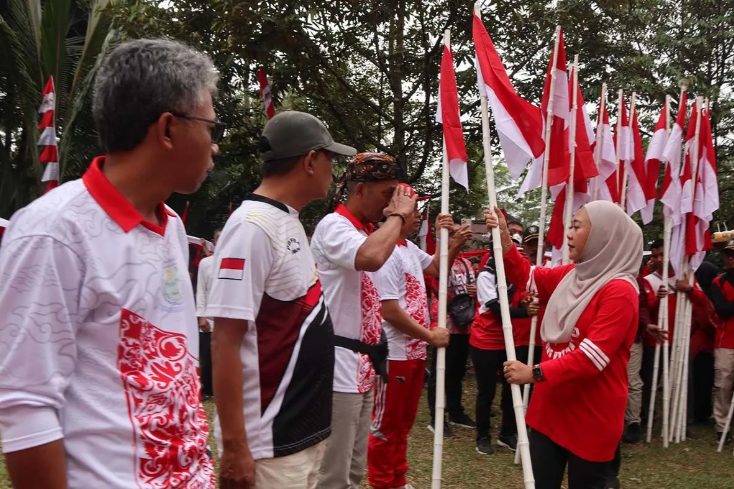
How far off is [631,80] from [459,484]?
Answer: 6733 mm

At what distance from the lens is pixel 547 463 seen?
351 centimetres

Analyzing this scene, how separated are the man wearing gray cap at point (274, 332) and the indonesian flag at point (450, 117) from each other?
1697 mm

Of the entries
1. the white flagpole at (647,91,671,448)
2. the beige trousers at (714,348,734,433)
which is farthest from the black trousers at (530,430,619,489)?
the beige trousers at (714,348,734,433)

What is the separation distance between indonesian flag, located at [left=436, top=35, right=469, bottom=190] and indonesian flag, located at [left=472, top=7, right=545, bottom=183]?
0.59ft

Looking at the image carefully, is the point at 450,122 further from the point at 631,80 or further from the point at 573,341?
the point at 631,80

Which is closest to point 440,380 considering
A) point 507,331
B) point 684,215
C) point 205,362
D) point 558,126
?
point 507,331

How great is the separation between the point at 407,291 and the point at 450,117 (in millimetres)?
1263

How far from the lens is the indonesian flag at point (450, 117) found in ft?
13.8

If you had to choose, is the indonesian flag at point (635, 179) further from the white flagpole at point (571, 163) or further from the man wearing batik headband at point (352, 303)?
the man wearing batik headband at point (352, 303)

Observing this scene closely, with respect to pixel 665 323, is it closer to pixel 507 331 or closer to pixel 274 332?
pixel 507 331

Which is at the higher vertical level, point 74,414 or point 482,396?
point 74,414

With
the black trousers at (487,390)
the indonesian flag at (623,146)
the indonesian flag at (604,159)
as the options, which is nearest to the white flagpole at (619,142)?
the indonesian flag at (623,146)

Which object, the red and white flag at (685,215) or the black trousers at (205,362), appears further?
the black trousers at (205,362)

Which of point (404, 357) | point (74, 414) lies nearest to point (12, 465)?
point (74, 414)
